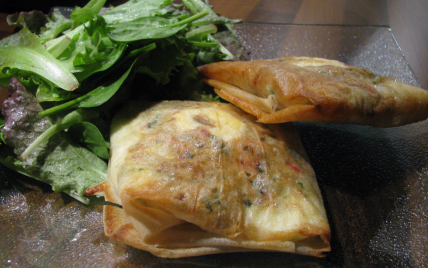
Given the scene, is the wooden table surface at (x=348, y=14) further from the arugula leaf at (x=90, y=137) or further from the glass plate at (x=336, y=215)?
the arugula leaf at (x=90, y=137)

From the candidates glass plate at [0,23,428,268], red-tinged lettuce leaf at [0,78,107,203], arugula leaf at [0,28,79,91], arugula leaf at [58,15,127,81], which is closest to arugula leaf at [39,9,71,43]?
arugula leaf at [0,28,79,91]

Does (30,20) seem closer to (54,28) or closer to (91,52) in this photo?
(54,28)

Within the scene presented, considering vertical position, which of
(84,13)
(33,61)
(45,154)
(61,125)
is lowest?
(45,154)

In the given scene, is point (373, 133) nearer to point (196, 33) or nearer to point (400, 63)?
point (400, 63)

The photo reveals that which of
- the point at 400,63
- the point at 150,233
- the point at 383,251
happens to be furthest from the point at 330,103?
the point at 400,63

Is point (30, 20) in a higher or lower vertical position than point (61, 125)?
higher

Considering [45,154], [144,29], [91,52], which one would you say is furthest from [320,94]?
[45,154]

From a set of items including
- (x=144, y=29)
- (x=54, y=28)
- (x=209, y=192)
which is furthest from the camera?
(x=54, y=28)

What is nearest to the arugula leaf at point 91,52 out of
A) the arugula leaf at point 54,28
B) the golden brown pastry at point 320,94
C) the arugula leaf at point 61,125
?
the arugula leaf at point 61,125
